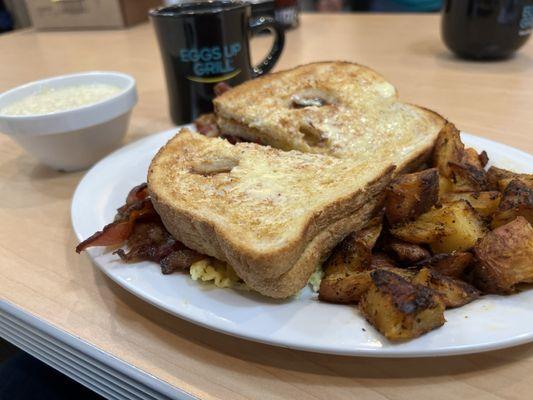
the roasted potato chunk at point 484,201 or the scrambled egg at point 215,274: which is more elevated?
the roasted potato chunk at point 484,201

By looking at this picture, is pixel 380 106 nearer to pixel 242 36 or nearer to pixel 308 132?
pixel 308 132

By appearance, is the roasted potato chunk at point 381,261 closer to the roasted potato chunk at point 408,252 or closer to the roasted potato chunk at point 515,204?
the roasted potato chunk at point 408,252

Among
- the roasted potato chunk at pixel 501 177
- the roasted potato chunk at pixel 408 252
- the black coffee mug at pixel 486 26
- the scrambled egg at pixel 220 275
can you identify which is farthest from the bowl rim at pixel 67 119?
the black coffee mug at pixel 486 26

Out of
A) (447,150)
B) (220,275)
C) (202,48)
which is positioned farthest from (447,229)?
(202,48)

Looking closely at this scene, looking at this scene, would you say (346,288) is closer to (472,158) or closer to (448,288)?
(448,288)

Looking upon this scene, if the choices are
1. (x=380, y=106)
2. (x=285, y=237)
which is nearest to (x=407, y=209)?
(x=285, y=237)
